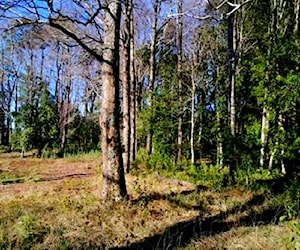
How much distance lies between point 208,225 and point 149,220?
1.00 meters

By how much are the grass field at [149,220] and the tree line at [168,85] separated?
0.86 metres

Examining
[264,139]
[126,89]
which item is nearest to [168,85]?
[126,89]

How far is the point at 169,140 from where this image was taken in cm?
1950

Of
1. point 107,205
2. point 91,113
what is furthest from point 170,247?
point 91,113

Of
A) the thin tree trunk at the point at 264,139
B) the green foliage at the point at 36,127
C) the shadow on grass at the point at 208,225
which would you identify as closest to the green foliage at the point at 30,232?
the shadow on grass at the point at 208,225

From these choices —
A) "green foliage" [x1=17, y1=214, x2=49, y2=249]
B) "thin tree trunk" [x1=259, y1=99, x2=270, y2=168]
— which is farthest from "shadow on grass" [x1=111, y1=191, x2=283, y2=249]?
"thin tree trunk" [x1=259, y1=99, x2=270, y2=168]

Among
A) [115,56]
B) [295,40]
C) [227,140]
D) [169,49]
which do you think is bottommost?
[227,140]

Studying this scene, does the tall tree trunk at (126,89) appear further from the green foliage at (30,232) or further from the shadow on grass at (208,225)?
the green foliage at (30,232)

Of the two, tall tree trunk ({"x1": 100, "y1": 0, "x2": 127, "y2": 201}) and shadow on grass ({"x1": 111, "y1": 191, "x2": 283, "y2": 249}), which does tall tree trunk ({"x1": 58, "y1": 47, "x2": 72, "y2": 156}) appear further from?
→ shadow on grass ({"x1": 111, "y1": 191, "x2": 283, "y2": 249})

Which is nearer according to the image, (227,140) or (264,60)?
(264,60)

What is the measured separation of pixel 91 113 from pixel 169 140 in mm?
16353

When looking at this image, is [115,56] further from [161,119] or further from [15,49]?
[15,49]

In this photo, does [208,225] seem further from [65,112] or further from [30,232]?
[65,112]

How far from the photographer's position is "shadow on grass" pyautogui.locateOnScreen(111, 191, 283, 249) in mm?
5531
